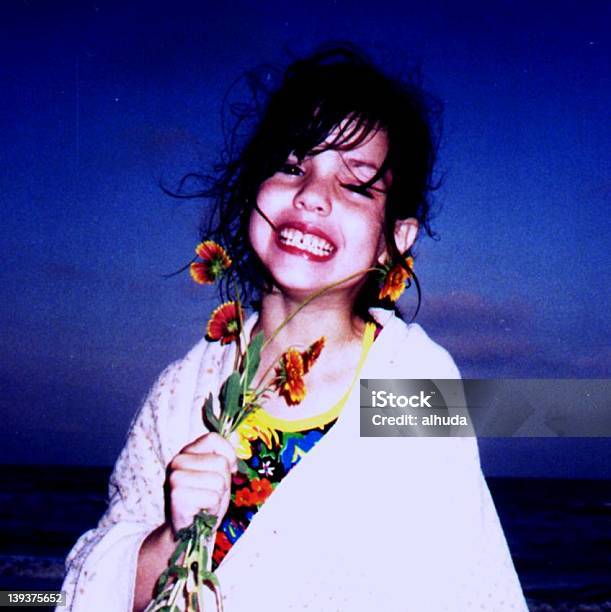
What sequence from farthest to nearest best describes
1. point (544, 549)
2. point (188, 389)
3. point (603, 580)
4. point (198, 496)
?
point (544, 549)
point (603, 580)
point (188, 389)
point (198, 496)

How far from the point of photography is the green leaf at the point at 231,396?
70 centimetres

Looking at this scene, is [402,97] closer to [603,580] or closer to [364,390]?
[364,390]

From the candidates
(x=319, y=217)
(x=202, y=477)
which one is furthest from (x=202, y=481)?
(x=319, y=217)

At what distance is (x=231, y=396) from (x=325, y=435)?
203mm

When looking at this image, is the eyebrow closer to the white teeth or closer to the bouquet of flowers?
the white teeth

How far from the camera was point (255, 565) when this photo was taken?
0.84 metres

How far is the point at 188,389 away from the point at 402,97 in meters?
0.43

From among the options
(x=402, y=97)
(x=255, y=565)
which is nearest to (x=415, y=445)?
(x=255, y=565)

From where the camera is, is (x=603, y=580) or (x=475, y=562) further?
(x=603, y=580)

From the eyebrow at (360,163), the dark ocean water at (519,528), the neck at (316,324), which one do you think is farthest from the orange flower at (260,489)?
the dark ocean water at (519,528)

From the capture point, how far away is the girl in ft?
2.73

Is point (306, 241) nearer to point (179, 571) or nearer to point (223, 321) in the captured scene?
point (223, 321)

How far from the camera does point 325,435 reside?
88 centimetres

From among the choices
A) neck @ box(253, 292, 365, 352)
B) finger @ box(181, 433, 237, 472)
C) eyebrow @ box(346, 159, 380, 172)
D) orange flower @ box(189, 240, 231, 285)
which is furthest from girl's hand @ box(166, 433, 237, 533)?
eyebrow @ box(346, 159, 380, 172)
